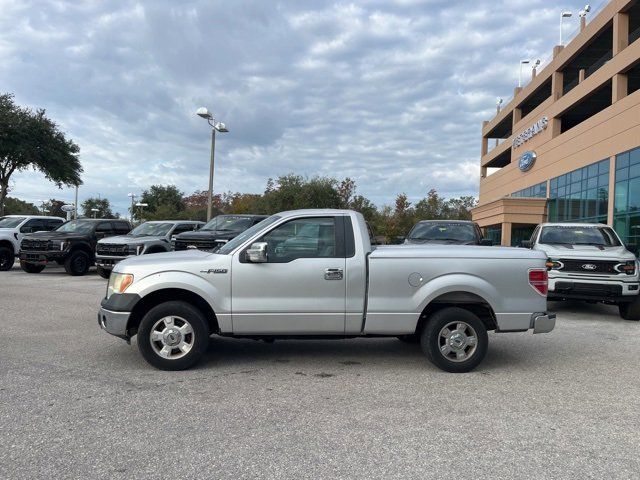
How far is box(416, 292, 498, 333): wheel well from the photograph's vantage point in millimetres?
5863

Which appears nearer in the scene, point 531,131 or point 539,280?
point 539,280

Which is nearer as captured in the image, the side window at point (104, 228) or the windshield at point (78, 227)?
the windshield at point (78, 227)

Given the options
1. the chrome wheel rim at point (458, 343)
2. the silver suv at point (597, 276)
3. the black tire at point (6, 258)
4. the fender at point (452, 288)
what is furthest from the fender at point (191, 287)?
the black tire at point (6, 258)

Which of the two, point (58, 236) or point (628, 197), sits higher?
point (628, 197)

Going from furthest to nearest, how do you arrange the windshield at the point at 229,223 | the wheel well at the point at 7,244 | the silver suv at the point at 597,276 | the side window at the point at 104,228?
the wheel well at the point at 7,244
the side window at the point at 104,228
the windshield at the point at 229,223
the silver suv at the point at 597,276

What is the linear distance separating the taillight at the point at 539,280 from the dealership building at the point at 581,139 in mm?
21178

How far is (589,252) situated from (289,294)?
7.23 meters

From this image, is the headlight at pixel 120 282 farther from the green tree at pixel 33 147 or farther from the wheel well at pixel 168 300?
the green tree at pixel 33 147

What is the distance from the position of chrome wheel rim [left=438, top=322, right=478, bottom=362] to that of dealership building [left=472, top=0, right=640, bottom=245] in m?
21.8

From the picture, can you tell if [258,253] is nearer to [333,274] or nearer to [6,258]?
[333,274]

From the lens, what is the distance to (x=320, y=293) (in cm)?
574

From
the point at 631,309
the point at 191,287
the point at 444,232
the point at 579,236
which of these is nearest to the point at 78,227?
the point at 444,232

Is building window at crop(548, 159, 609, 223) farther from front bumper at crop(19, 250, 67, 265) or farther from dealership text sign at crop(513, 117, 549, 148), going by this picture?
front bumper at crop(19, 250, 67, 265)

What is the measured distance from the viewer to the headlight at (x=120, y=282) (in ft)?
18.6
